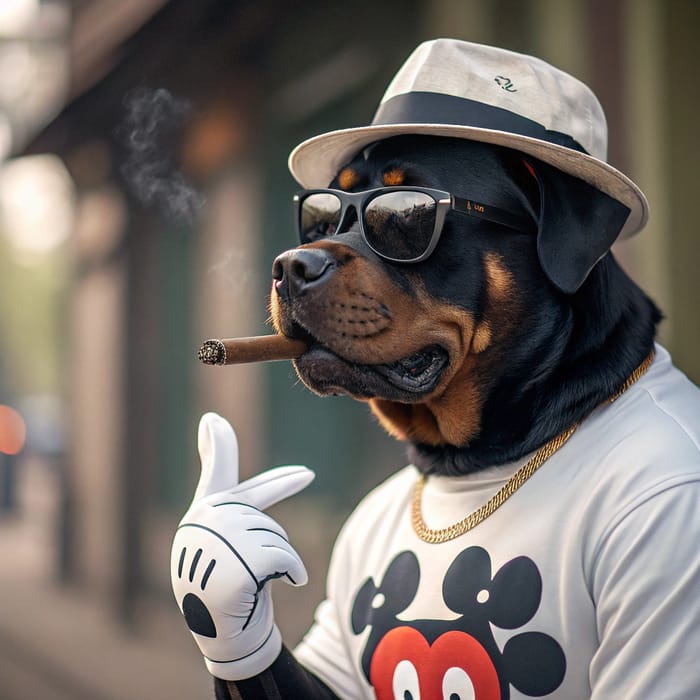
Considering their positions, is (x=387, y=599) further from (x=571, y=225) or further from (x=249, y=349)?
(x=571, y=225)

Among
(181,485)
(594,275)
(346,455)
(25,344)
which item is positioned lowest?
(25,344)

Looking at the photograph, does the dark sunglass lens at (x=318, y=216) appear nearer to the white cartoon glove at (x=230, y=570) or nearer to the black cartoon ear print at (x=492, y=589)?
the white cartoon glove at (x=230, y=570)

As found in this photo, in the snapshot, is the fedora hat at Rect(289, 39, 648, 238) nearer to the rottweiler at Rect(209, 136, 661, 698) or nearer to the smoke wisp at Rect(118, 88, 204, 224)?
the rottweiler at Rect(209, 136, 661, 698)

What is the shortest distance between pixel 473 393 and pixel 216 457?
1.72ft

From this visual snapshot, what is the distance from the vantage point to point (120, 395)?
286 inches

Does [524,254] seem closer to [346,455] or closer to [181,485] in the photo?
[346,455]

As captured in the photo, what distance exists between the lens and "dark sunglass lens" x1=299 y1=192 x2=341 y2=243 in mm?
1910

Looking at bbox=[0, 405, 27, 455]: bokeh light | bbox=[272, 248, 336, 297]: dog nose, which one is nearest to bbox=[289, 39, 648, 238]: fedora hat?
bbox=[272, 248, 336, 297]: dog nose

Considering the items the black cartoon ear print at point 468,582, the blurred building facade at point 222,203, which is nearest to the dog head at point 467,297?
the black cartoon ear print at point 468,582

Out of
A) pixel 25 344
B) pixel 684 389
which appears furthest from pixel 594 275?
pixel 25 344

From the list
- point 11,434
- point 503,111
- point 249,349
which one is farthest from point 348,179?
point 11,434

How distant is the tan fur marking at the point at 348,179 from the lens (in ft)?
6.31

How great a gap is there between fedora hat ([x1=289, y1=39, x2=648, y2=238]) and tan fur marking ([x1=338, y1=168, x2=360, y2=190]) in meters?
0.07

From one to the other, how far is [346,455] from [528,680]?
12.7 ft
